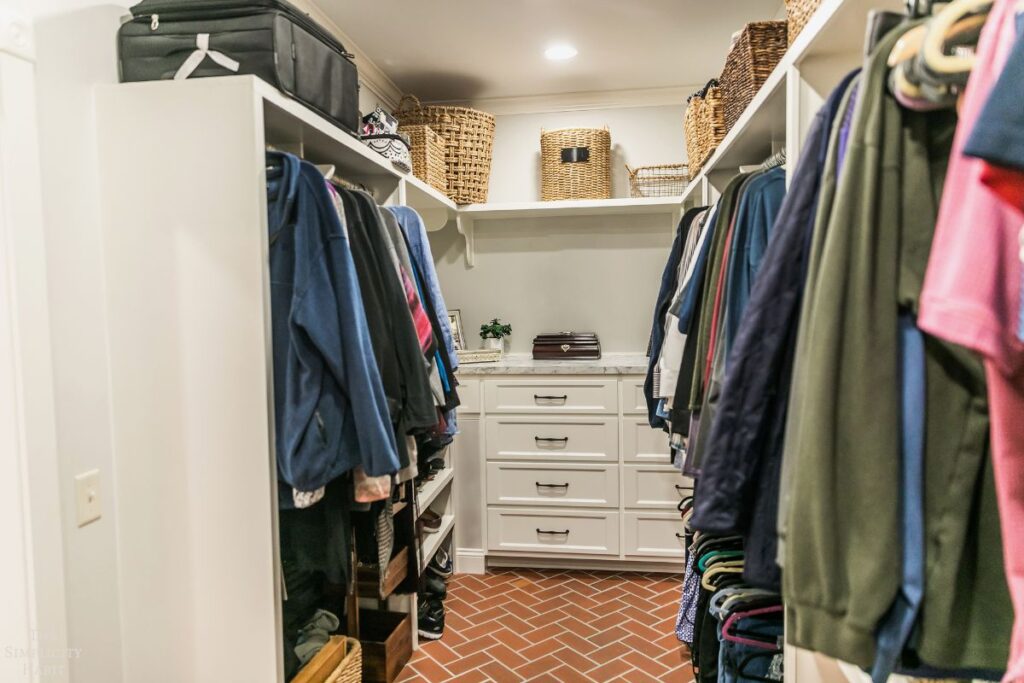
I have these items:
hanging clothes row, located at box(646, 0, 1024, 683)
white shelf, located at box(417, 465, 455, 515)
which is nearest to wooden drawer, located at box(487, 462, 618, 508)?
white shelf, located at box(417, 465, 455, 515)

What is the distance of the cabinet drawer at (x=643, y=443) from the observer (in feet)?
10.4

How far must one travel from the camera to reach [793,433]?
82 cm

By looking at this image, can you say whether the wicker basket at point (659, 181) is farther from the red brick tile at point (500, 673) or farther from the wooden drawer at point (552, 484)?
the red brick tile at point (500, 673)

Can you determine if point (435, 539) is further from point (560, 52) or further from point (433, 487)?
point (560, 52)

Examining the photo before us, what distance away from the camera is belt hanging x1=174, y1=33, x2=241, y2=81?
1.53 meters

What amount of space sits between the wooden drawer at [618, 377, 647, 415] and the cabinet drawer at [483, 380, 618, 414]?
3cm

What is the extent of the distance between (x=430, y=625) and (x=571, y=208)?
218 cm

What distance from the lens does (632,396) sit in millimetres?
3186

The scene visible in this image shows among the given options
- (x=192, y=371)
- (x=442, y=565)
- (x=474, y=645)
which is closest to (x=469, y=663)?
(x=474, y=645)

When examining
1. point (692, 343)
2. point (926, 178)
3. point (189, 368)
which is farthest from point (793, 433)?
point (189, 368)

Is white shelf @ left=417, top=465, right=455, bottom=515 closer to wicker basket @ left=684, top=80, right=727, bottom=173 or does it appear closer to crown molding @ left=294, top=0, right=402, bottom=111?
wicker basket @ left=684, top=80, right=727, bottom=173

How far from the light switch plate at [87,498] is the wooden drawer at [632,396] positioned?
89.0 inches

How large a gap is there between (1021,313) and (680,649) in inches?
93.8

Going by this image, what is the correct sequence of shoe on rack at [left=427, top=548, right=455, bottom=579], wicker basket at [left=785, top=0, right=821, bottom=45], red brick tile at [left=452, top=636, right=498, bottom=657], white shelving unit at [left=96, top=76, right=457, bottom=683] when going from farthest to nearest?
shoe on rack at [left=427, top=548, right=455, bottom=579] → red brick tile at [left=452, top=636, right=498, bottom=657] → white shelving unit at [left=96, top=76, right=457, bottom=683] → wicker basket at [left=785, top=0, right=821, bottom=45]
